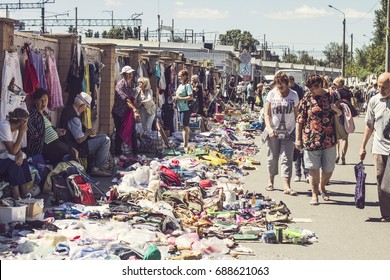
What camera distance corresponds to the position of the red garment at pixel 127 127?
15.9 meters

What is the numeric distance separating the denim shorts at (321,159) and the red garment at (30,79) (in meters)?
4.41

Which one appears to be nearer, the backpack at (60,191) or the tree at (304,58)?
the backpack at (60,191)

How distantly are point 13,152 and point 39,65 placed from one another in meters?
2.80

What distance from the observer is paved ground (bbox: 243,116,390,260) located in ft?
27.2

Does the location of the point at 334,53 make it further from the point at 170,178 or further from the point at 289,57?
the point at 170,178

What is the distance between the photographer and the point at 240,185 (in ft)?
43.9

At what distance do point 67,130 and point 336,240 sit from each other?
18.3 feet

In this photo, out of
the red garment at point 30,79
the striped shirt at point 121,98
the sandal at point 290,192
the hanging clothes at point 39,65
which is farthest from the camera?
the striped shirt at point 121,98

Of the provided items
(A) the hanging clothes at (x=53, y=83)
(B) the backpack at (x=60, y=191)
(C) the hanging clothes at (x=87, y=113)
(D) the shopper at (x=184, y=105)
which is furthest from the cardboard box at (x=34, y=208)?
(D) the shopper at (x=184, y=105)

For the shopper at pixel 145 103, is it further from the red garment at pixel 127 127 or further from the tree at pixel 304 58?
the tree at pixel 304 58

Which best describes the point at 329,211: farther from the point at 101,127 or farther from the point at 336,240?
the point at 101,127

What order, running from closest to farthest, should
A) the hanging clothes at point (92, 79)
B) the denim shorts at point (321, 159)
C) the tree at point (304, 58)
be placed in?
1. the denim shorts at point (321, 159)
2. the hanging clothes at point (92, 79)
3. the tree at point (304, 58)

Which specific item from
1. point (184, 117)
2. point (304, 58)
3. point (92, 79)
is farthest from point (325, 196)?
point (304, 58)
